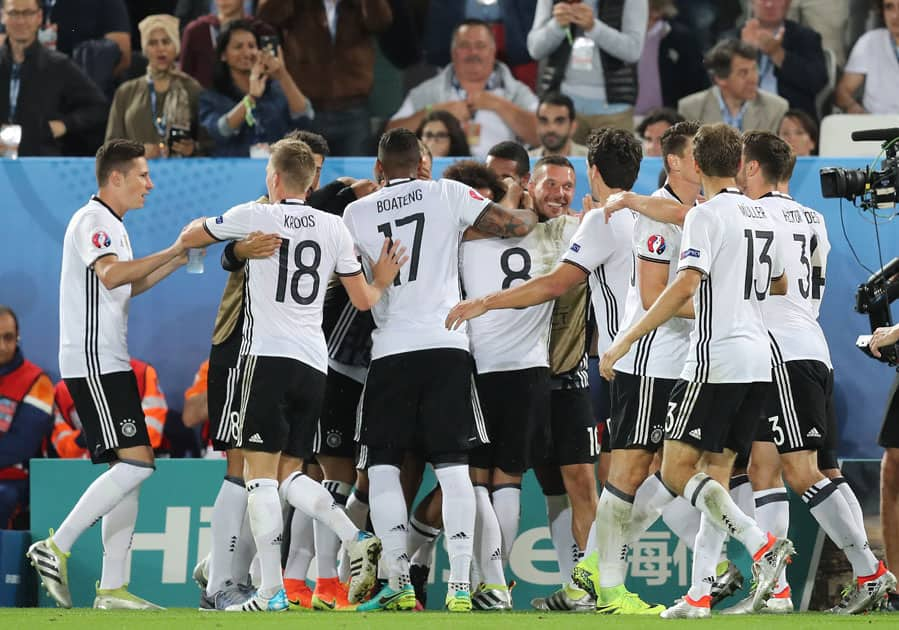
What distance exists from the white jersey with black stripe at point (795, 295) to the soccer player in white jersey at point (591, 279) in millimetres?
775

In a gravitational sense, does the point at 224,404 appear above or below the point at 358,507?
above

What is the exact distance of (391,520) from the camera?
7.17 m

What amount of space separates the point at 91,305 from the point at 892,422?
448cm

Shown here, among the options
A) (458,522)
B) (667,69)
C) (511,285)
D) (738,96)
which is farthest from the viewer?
(667,69)

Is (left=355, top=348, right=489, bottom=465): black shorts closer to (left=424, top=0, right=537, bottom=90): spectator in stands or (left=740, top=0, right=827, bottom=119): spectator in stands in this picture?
(left=424, top=0, right=537, bottom=90): spectator in stands

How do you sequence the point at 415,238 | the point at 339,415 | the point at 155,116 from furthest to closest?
the point at 155,116
the point at 339,415
the point at 415,238

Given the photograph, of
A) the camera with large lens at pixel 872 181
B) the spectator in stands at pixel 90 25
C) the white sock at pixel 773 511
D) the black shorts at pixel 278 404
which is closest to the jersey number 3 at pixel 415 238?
the black shorts at pixel 278 404

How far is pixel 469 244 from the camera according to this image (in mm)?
7828

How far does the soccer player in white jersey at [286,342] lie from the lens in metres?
6.96

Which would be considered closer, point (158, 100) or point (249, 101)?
point (249, 101)

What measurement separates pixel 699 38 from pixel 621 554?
690 centimetres

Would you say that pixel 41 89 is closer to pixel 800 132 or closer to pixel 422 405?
pixel 422 405

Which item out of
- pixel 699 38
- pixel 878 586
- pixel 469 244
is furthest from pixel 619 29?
pixel 878 586

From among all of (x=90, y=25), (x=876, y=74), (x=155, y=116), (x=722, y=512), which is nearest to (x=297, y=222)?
(x=722, y=512)
